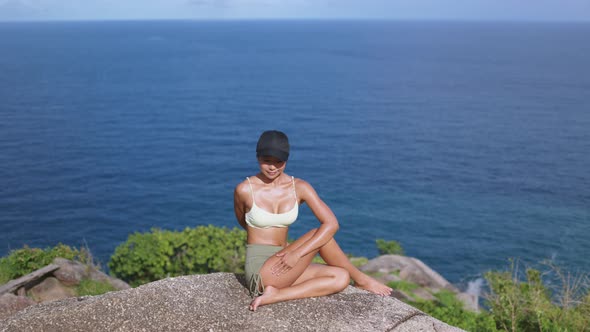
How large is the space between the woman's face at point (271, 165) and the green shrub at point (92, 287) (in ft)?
35.8

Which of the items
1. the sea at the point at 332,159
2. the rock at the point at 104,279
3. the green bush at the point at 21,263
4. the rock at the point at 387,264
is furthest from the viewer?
the sea at the point at 332,159

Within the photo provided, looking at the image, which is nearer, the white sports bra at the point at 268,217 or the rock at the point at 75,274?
the white sports bra at the point at 268,217

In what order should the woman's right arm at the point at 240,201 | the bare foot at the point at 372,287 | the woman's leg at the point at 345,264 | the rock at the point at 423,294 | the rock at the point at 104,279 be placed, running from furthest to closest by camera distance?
1. the rock at the point at 423,294
2. the rock at the point at 104,279
3. the bare foot at the point at 372,287
4. the woman's leg at the point at 345,264
5. the woman's right arm at the point at 240,201

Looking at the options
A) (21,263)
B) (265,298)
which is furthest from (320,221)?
(21,263)

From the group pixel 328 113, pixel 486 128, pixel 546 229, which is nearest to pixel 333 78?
pixel 328 113

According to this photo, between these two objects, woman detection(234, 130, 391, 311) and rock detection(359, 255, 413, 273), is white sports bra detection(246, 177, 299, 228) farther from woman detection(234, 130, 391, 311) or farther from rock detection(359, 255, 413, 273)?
rock detection(359, 255, 413, 273)

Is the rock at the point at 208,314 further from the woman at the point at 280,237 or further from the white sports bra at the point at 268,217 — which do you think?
the white sports bra at the point at 268,217

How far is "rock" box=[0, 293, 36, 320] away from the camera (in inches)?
512

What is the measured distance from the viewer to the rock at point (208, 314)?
30.7 feet

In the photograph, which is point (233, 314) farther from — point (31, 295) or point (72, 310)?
point (31, 295)

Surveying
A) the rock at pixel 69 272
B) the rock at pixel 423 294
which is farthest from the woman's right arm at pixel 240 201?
the rock at pixel 423 294

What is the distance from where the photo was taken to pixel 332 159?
80625mm

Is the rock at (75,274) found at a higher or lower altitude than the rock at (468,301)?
higher

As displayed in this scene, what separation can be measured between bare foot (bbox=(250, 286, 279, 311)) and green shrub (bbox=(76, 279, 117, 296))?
10.2m
